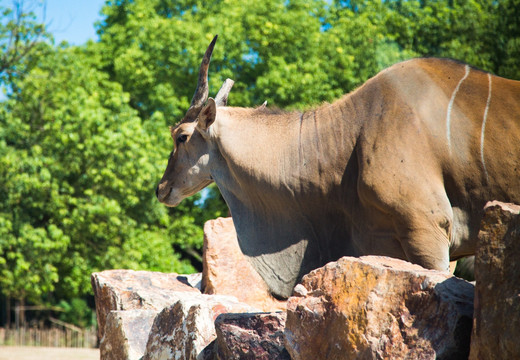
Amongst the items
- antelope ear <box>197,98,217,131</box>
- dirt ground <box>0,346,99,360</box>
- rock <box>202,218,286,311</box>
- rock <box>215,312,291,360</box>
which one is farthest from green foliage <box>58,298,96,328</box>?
rock <box>215,312,291,360</box>

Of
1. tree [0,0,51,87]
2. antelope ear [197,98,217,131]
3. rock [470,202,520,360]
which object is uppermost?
tree [0,0,51,87]

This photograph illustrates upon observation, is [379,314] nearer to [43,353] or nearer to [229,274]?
[229,274]

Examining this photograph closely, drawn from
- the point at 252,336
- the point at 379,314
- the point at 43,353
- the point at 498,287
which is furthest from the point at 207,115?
the point at 43,353

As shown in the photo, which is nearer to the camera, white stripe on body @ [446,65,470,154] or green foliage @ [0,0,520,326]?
white stripe on body @ [446,65,470,154]

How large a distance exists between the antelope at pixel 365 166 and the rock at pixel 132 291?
850 millimetres

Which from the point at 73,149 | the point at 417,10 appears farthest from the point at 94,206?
the point at 417,10

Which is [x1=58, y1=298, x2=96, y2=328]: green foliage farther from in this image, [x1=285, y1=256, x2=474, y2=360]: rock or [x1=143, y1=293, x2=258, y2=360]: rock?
[x1=285, y1=256, x2=474, y2=360]: rock

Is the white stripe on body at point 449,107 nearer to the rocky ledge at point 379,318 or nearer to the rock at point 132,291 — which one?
the rocky ledge at point 379,318

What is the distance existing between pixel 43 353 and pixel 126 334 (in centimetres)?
1727

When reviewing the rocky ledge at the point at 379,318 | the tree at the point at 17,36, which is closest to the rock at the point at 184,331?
the rocky ledge at the point at 379,318

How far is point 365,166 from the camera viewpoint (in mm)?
4500

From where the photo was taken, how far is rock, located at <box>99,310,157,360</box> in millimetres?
4320

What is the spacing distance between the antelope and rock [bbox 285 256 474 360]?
1.38 m

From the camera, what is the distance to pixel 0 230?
56.0 feet
